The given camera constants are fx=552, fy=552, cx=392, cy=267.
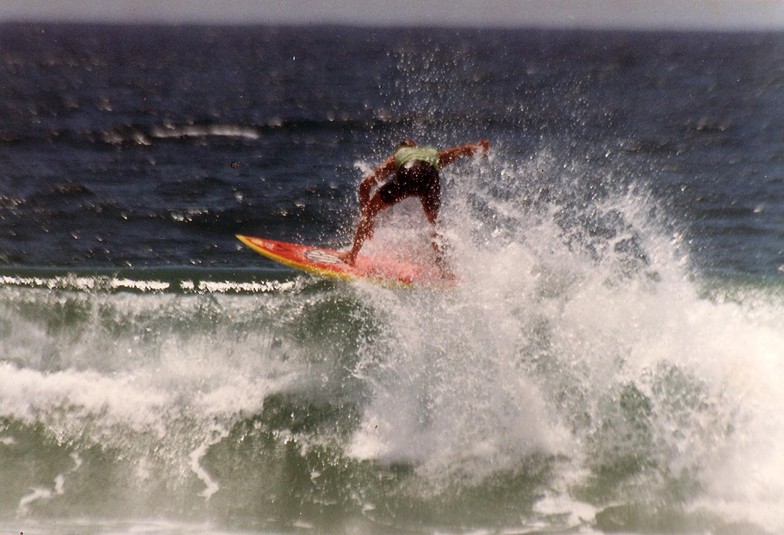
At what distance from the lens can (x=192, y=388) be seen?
3.04 m

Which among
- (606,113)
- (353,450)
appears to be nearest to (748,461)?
(353,450)

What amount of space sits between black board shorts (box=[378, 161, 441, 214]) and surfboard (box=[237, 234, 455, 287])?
0.45m

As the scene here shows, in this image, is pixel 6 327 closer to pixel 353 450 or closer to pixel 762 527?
pixel 353 450

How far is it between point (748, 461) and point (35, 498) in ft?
11.2

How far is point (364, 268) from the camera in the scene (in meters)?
3.60

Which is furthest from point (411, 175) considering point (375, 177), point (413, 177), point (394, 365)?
point (394, 365)

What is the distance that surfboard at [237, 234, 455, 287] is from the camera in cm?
343

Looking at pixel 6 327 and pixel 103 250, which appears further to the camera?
pixel 103 250

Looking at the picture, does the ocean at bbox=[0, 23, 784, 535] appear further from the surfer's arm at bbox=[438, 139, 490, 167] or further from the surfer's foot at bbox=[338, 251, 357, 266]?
the surfer's arm at bbox=[438, 139, 490, 167]

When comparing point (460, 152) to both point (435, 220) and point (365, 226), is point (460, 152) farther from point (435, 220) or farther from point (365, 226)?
point (365, 226)

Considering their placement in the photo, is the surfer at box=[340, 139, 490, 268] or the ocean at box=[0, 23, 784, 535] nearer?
the ocean at box=[0, 23, 784, 535]

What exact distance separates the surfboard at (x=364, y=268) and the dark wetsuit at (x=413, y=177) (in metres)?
0.48

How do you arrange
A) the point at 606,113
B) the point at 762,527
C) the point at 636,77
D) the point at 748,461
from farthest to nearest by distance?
the point at 636,77 → the point at 606,113 → the point at 748,461 → the point at 762,527

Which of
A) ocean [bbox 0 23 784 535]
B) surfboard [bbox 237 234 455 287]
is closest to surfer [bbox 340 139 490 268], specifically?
surfboard [bbox 237 234 455 287]
